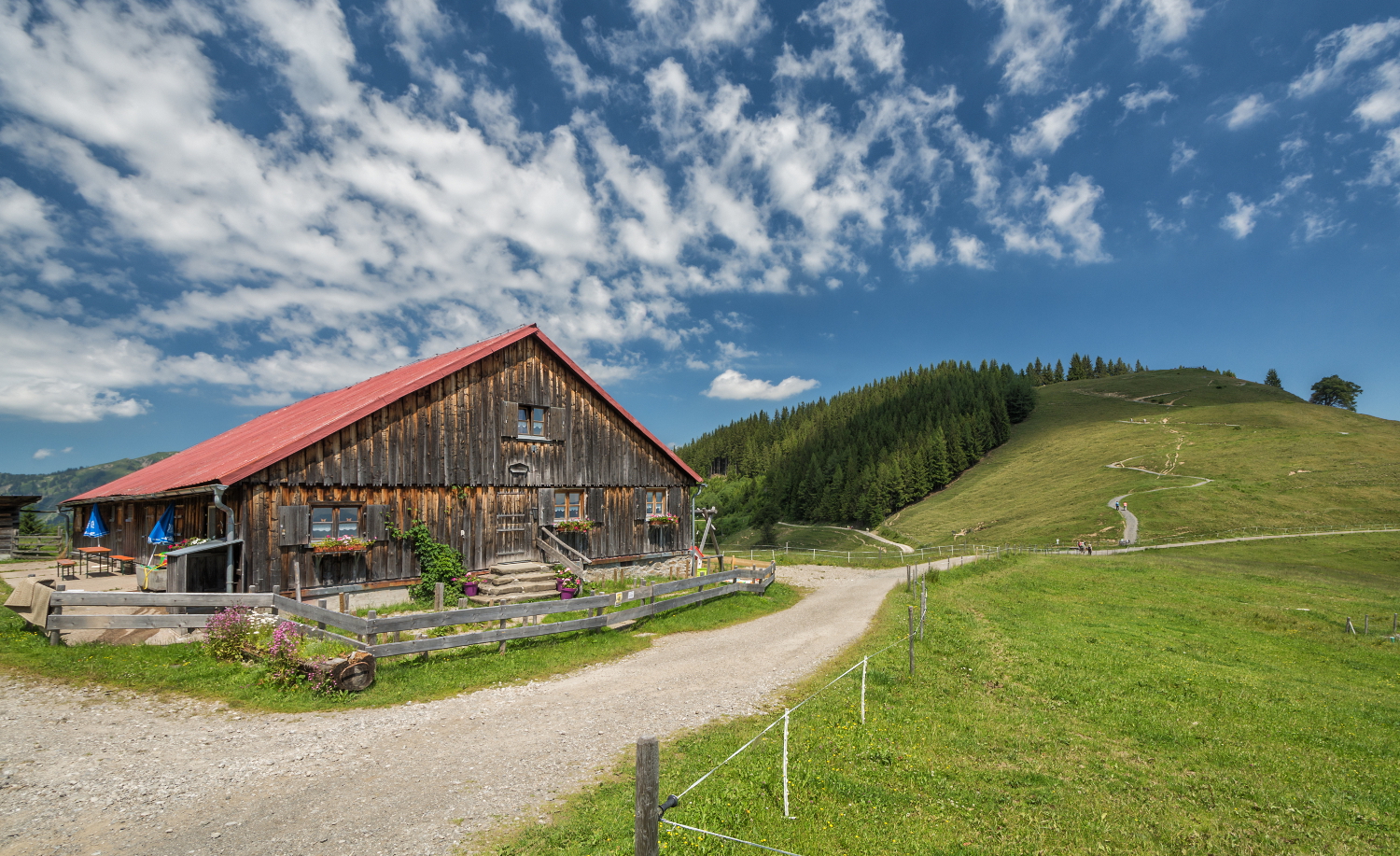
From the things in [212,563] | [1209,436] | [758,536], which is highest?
[1209,436]

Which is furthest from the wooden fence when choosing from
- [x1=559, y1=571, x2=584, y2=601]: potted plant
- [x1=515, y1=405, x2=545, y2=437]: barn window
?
[x1=515, y1=405, x2=545, y2=437]: barn window

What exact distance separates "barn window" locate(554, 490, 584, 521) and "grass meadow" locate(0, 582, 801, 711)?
10.0m

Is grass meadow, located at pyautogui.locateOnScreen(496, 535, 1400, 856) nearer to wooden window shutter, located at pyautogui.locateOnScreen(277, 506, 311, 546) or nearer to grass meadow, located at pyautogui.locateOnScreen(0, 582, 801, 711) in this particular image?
A: grass meadow, located at pyautogui.locateOnScreen(0, 582, 801, 711)

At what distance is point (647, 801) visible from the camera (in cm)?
473

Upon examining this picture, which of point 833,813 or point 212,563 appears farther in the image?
point 212,563

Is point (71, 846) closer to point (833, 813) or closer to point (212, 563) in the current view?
point (833, 813)

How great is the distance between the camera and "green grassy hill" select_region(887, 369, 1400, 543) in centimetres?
5444

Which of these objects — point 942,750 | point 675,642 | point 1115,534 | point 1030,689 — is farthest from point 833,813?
point 1115,534

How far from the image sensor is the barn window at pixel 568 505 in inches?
992

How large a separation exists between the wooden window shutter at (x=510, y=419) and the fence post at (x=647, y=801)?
66.8ft

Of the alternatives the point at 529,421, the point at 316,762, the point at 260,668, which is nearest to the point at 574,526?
the point at 529,421

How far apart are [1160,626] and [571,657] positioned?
2105 centimetres

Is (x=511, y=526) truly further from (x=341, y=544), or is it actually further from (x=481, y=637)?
(x=481, y=637)

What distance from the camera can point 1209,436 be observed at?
287 ft
